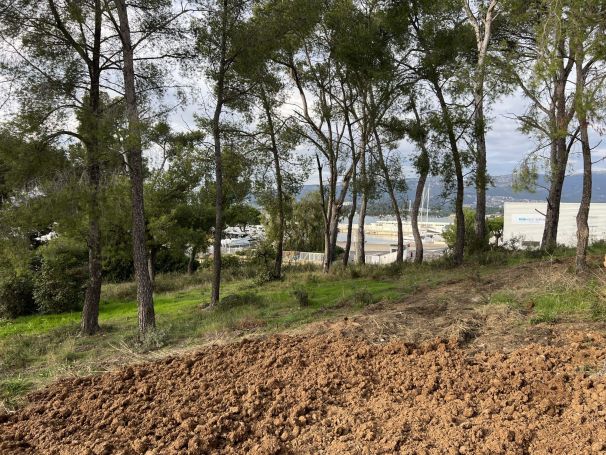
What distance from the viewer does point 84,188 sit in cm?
905

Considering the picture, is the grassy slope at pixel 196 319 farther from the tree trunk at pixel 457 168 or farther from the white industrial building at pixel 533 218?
the white industrial building at pixel 533 218

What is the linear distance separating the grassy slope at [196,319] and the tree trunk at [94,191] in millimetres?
543

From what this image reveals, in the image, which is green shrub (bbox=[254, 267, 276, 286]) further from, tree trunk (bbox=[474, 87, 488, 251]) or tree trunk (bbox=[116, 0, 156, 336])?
tree trunk (bbox=[116, 0, 156, 336])

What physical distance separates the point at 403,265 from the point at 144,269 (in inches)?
366

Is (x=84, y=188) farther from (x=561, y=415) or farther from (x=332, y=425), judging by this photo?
(x=561, y=415)

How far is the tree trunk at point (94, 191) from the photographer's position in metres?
8.87

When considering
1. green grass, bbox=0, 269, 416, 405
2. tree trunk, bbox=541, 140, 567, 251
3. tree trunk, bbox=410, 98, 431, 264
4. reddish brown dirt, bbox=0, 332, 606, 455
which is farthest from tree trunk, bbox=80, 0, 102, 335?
tree trunk, bbox=541, 140, 567, 251

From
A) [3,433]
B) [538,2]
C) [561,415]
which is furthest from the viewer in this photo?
[538,2]

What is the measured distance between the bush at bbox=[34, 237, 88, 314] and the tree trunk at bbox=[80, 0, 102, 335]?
5269 millimetres

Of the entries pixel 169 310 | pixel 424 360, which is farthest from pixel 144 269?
pixel 424 360

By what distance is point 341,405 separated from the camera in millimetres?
3791

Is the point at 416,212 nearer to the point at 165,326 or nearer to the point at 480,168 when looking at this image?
the point at 480,168

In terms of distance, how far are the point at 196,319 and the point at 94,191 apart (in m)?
3.38

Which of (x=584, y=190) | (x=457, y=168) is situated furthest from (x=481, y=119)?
(x=584, y=190)
